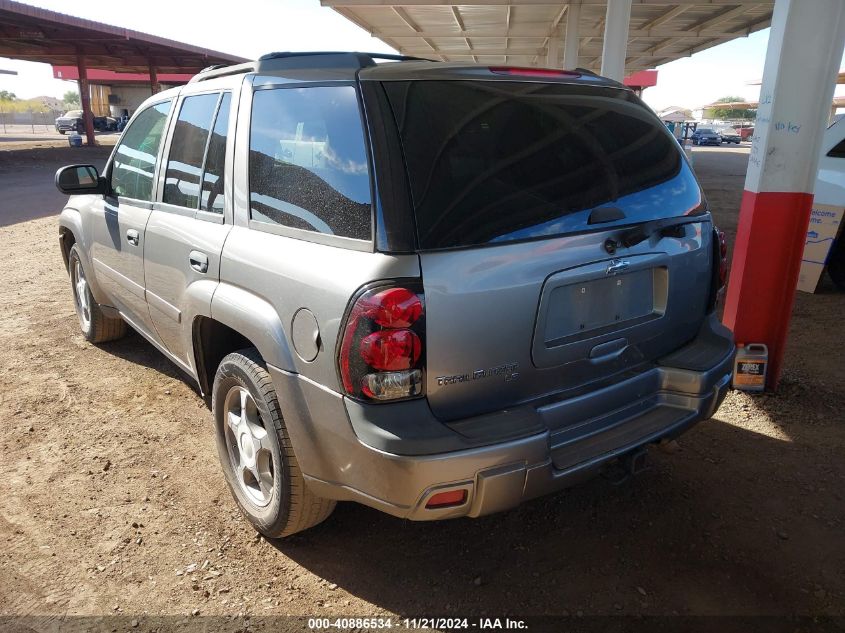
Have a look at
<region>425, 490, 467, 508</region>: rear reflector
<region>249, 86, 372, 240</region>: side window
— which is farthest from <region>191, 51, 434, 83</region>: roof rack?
<region>425, 490, 467, 508</region>: rear reflector

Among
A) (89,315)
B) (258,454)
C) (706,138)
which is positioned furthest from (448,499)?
(706,138)

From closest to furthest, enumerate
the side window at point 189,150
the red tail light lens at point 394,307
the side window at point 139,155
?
the red tail light lens at point 394,307 < the side window at point 189,150 < the side window at point 139,155

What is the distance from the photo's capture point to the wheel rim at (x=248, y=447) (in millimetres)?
2773

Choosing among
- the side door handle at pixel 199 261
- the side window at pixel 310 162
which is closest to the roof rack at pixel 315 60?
the side window at pixel 310 162

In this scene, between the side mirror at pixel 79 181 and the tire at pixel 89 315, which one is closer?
the side mirror at pixel 79 181

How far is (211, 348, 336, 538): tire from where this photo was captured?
2.51 metres

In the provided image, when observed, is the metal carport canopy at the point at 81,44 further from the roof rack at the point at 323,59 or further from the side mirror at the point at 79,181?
the roof rack at the point at 323,59

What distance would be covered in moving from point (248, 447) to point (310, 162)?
51.7 inches

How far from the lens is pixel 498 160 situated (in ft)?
7.51

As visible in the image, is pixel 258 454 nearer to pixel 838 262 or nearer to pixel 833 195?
pixel 833 195

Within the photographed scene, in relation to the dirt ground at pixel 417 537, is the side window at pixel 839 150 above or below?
above

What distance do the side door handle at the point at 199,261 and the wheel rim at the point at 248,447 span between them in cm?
58

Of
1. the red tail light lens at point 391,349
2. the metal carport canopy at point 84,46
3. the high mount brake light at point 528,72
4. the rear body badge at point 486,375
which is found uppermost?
the metal carport canopy at point 84,46

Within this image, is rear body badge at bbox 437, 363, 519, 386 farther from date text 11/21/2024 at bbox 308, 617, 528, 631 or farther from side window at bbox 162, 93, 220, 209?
side window at bbox 162, 93, 220, 209
